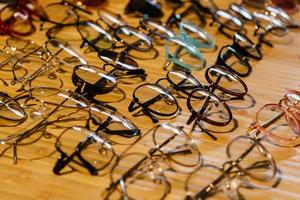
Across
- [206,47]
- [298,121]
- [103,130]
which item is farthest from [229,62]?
[103,130]

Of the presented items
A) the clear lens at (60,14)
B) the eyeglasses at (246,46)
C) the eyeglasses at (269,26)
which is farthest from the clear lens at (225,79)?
the clear lens at (60,14)

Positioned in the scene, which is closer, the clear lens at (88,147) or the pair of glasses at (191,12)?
the clear lens at (88,147)

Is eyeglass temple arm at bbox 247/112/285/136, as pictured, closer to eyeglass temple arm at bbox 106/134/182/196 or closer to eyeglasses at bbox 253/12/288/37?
eyeglass temple arm at bbox 106/134/182/196

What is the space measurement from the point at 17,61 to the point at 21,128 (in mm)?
168

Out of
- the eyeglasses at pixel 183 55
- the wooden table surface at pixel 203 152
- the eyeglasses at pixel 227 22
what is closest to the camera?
the wooden table surface at pixel 203 152

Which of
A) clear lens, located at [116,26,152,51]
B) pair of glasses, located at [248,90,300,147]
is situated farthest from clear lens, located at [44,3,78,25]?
pair of glasses, located at [248,90,300,147]

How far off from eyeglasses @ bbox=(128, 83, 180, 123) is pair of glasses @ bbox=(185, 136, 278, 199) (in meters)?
0.11

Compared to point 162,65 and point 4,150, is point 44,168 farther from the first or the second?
point 162,65

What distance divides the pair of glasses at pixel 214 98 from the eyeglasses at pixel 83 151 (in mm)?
142

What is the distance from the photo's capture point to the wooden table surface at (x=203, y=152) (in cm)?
53

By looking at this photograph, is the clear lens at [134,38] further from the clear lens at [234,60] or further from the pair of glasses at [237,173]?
the pair of glasses at [237,173]

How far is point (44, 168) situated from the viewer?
56 cm

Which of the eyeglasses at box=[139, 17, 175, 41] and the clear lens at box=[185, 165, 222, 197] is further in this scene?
the eyeglasses at box=[139, 17, 175, 41]

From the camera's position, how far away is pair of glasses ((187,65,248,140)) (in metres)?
0.66
